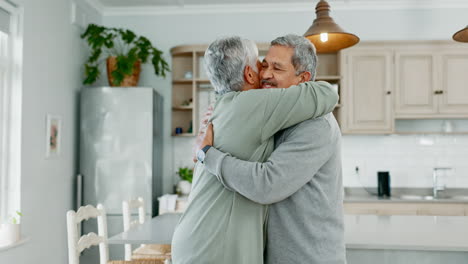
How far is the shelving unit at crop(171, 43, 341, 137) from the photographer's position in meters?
4.52

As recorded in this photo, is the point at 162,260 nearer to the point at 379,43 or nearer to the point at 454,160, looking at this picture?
the point at 379,43

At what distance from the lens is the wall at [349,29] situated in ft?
15.1

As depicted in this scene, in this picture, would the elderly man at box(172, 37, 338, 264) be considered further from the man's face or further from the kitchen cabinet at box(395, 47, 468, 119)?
the kitchen cabinet at box(395, 47, 468, 119)

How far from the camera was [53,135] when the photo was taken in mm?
3697

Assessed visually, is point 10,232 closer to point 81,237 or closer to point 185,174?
point 81,237

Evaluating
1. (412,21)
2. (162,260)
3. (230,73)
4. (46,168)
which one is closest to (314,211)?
(230,73)

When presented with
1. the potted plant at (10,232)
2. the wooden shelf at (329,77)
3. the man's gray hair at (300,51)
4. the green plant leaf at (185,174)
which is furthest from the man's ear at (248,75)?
the green plant leaf at (185,174)

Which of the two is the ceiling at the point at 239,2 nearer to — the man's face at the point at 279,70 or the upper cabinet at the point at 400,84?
the upper cabinet at the point at 400,84

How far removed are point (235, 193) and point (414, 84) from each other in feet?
11.8

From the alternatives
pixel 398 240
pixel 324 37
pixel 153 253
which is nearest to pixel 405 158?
pixel 324 37

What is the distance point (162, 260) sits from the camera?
2650 millimetres

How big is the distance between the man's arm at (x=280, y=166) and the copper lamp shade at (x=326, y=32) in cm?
122

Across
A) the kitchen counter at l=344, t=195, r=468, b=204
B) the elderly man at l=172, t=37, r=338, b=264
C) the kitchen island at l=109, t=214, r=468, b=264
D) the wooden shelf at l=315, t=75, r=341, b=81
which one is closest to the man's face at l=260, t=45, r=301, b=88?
the elderly man at l=172, t=37, r=338, b=264

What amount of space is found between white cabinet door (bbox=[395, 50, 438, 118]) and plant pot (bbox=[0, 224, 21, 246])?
11.9 ft
